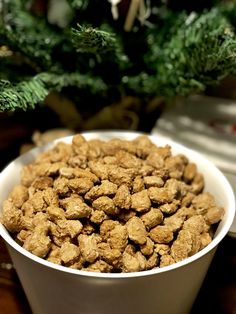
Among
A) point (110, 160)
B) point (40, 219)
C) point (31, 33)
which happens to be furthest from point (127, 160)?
point (31, 33)

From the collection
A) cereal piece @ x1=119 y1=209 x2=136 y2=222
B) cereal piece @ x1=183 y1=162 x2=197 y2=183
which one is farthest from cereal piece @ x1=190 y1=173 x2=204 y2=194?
cereal piece @ x1=119 y1=209 x2=136 y2=222

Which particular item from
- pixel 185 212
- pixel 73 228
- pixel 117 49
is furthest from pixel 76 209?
pixel 117 49

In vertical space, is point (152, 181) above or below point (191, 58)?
below

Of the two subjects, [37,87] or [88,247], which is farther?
[37,87]

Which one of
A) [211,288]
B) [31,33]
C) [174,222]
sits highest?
[31,33]

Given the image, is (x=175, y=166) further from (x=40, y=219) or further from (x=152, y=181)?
(x=40, y=219)

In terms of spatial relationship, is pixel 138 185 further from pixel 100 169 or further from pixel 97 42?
pixel 97 42
